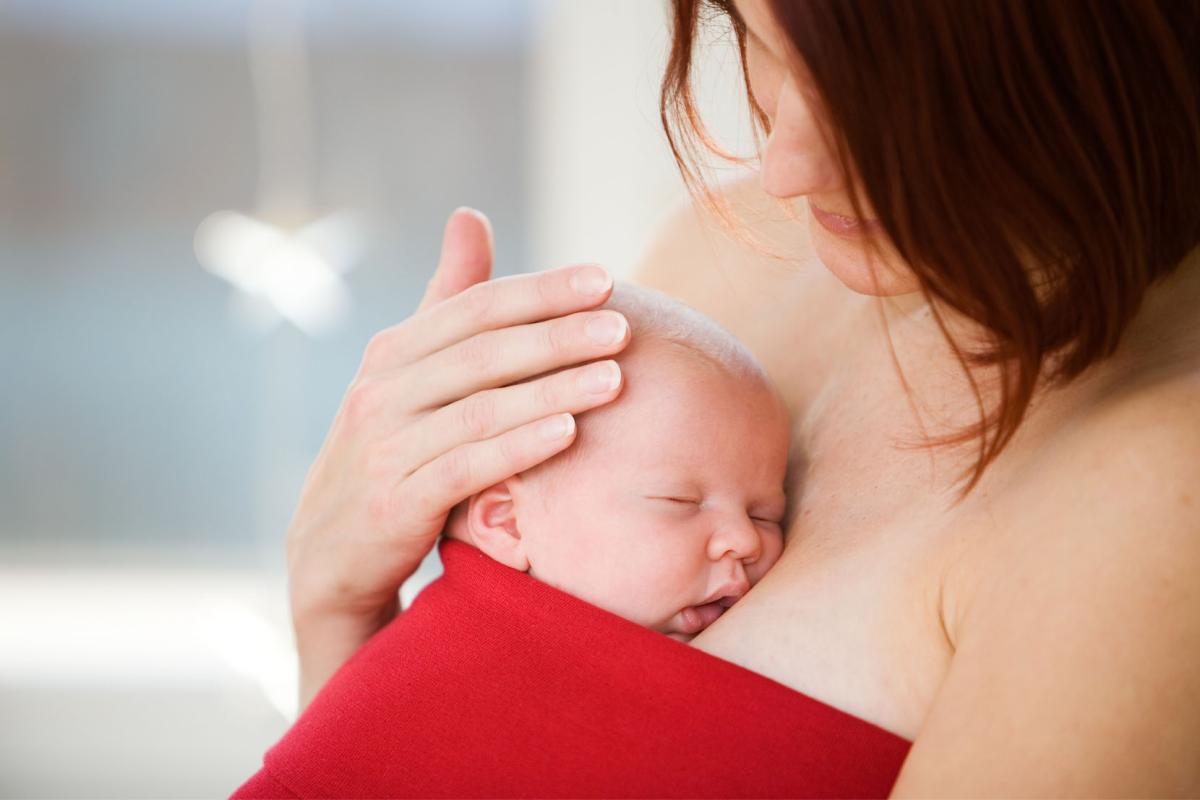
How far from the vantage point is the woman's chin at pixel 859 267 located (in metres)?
0.78

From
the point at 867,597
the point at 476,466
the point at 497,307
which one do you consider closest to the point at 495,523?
the point at 476,466

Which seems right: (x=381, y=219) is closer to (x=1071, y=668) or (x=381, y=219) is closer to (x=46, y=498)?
(x=46, y=498)

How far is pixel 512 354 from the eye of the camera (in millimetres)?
928

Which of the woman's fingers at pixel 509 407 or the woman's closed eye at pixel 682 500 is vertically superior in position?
the woman's fingers at pixel 509 407

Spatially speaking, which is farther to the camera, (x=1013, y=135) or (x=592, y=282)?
(x=592, y=282)

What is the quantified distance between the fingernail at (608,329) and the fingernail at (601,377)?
0.06 ft

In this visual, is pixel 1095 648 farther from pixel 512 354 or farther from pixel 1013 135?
pixel 512 354

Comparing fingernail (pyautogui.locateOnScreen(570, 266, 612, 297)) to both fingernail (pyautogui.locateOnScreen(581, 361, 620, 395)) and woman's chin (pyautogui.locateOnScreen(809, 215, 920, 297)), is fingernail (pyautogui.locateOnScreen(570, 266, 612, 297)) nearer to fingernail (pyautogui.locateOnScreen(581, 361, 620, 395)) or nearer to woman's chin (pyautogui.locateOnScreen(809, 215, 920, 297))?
fingernail (pyautogui.locateOnScreen(581, 361, 620, 395))

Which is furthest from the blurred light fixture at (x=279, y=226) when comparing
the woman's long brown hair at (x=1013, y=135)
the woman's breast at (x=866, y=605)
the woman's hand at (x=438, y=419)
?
the woman's long brown hair at (x=1013, y=135)

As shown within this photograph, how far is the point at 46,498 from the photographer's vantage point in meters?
3.30

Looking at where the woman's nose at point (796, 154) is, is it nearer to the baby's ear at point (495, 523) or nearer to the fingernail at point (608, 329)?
the fingernail at point (608, 329)

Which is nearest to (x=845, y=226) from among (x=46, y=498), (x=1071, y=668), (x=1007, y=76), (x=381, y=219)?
(x=1007, y=76)

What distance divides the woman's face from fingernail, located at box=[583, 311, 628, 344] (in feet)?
0.55

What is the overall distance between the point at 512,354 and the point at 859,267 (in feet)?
0.93
